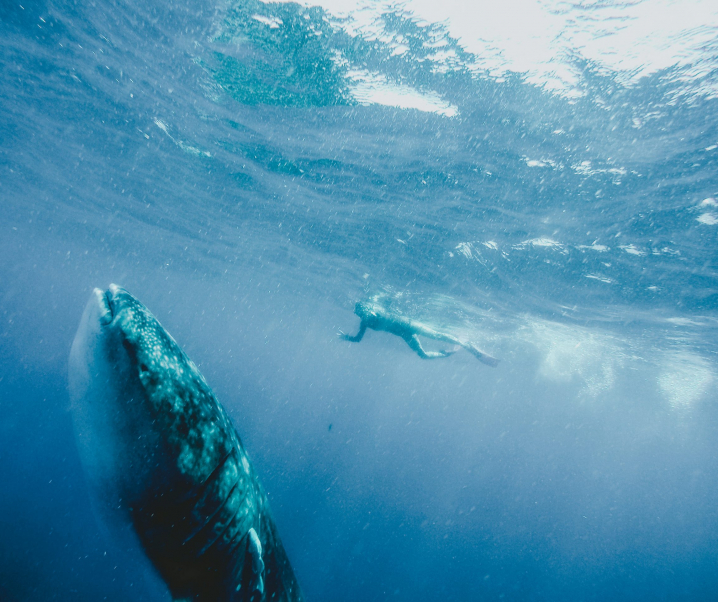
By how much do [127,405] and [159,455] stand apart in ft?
1.10

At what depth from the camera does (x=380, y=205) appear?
13102 mm

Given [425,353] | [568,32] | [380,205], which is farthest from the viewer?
[425,353]

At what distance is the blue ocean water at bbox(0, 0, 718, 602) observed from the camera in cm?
699

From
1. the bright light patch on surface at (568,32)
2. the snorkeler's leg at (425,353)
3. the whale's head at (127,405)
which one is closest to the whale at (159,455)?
the whale's head at (127,405)

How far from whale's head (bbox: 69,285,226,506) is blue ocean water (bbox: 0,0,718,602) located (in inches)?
36.0

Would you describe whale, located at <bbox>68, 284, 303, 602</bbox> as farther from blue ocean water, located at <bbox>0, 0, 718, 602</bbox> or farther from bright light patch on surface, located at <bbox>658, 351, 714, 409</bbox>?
bright light patch on surface, located at <bbox>658, 351, 714, 409</bbox>

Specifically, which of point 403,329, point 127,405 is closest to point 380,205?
point 403,329

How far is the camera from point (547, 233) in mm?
11562

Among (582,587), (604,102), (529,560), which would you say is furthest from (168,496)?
(582,587)

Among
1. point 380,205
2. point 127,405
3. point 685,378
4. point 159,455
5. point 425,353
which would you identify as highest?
point 685,378

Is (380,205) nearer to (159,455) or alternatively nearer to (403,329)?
(403,329)

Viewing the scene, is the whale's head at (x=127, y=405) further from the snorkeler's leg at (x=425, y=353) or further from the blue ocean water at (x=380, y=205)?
the snorkeler's leg at (x=425, y=353)

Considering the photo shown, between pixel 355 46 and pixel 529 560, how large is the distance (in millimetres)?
27308

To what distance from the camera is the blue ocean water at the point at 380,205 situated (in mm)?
6992
